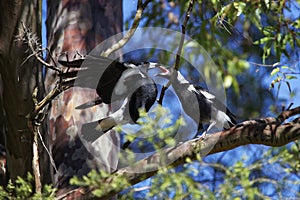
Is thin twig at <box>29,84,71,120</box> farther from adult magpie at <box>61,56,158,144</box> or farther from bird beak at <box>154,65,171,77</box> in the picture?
bird beak at <box>154,65,171,77</box>

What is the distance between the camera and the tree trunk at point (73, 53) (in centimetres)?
255

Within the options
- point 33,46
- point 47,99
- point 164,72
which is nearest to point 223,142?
point 47,99

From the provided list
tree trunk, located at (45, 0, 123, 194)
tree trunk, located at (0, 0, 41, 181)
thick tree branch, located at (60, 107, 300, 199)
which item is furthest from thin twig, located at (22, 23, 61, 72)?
tree trunk, located at (45, 0, 123, 194)

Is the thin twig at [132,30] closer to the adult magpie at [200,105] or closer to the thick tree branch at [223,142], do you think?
the adult magpie at [200,105]

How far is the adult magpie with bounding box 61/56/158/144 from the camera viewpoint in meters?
2.38

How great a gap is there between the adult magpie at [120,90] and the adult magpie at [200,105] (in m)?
0.24

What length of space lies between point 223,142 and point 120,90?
24.0 inches

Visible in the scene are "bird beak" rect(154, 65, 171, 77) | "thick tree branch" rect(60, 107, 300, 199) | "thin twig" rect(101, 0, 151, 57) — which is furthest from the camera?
"bird beak" rect(154, 65, 171, 77)

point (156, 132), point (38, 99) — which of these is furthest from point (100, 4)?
point (156, 132)

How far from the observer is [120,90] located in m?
2.48

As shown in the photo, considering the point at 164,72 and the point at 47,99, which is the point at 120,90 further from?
the point at 47,99

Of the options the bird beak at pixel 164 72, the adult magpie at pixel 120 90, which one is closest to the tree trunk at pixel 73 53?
the adult magpie at pixel 120 90

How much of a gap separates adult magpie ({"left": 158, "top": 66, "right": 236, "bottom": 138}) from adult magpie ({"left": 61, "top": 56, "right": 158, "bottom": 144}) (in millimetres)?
240

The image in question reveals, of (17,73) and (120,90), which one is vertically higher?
(17,73)
